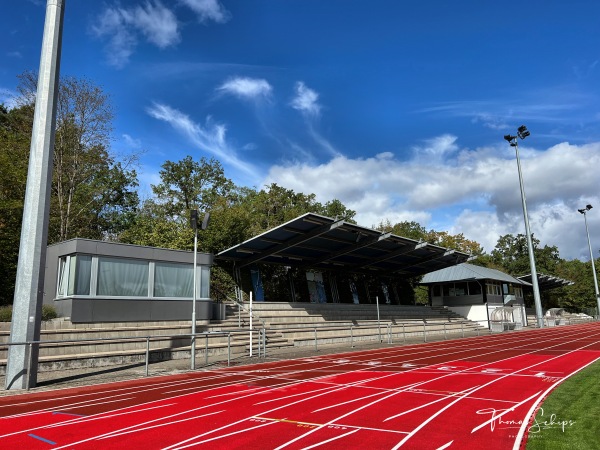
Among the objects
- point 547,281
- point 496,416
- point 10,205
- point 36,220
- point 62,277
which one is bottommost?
point 496,416

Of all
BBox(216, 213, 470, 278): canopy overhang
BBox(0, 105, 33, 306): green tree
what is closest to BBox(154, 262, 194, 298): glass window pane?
BBox(216, 213, 470, 278): canopy overhang

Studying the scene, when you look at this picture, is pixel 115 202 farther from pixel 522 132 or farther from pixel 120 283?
pixel 522 132

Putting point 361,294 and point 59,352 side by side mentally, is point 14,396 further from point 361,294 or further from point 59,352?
point 361,294

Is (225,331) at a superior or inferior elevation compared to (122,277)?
inferior

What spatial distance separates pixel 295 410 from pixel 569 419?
4.36 meters

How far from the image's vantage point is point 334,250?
2945 centimetres

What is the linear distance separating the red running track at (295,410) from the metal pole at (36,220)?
52.9 inches

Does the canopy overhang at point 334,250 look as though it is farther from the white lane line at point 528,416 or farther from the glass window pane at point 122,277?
the white lane line at point 528,416

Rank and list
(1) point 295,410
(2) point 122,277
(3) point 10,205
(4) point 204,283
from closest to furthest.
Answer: (1) point 295,410, (2) point 122,277, (4) point 204,283, (3) point 10,205

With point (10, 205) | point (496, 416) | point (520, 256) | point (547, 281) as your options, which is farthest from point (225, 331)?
point (520, 256)

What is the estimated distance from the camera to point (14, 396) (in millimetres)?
9711

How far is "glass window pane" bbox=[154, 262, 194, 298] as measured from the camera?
19.8 m

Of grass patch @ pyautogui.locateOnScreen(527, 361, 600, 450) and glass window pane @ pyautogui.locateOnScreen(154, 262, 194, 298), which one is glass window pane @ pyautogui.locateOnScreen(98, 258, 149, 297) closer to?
glass window pane @ pyautogui.locateOnScreen(154, 262, 194, 298)

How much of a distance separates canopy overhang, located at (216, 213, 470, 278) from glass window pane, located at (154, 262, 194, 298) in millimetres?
4760
